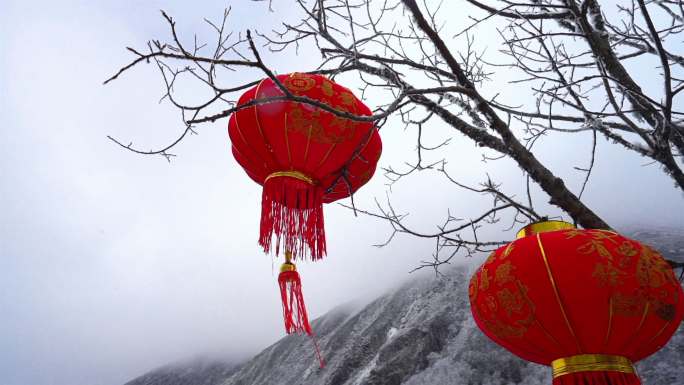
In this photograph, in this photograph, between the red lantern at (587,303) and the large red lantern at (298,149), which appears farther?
the large red lantern at (298,149)

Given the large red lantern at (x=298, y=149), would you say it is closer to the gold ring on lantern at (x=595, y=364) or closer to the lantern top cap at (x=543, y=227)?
the lantern top cap at (x=543, y=227)

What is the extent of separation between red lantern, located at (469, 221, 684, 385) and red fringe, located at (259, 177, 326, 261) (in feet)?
3.53

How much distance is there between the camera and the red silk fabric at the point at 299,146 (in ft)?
7.49

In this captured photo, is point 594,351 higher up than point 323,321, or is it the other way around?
point 323,321

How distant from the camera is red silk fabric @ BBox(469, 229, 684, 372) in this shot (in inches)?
75.9

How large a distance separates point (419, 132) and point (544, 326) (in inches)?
59.0

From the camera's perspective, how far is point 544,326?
79.8 inches

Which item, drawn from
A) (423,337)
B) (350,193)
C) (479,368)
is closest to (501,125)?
(350,193)

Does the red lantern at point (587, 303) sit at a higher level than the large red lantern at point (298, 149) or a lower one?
lower

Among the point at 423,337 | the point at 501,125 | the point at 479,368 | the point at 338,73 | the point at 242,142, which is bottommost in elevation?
the point at 479,368

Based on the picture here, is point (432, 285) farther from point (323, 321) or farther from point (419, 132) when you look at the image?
point (419, 132)

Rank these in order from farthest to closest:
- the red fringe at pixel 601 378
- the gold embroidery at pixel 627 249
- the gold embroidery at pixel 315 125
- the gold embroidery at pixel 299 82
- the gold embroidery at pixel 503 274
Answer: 1. the gold embroidery at pixel 299 82
2. the gold embroidery at pixel 315 125
3. the gold embroidery at pixel 503 274
4. the gold embroidery at pixel 627 249
5. the red fringe at pixel 601 378

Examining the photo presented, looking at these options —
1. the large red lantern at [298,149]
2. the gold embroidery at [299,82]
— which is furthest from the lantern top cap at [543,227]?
the gold embroidery at [299,82]

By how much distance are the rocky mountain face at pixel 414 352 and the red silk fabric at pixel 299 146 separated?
24.1m
